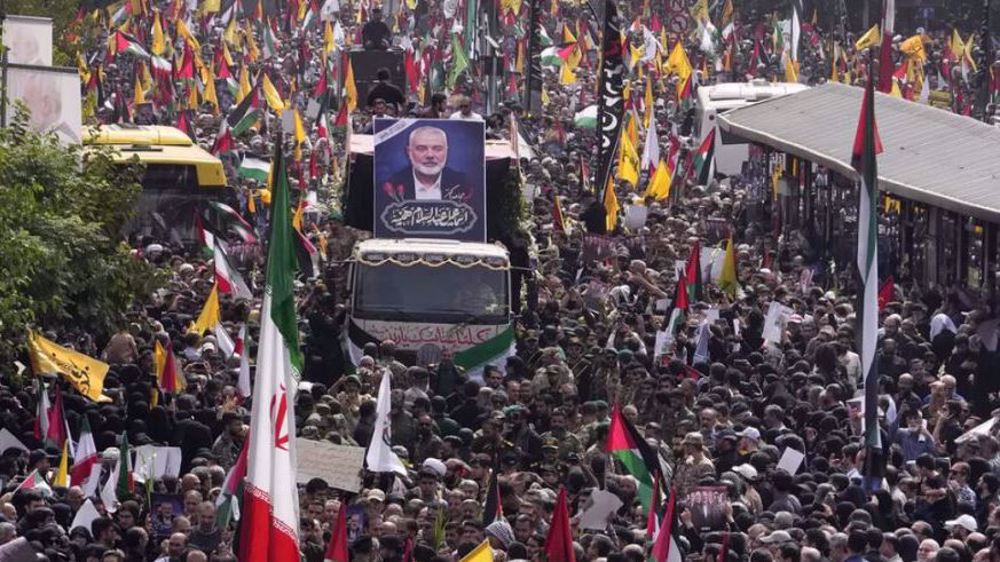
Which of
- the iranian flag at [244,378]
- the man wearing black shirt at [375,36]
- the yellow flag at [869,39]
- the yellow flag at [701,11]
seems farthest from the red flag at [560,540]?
the yellow flag at [701,11]

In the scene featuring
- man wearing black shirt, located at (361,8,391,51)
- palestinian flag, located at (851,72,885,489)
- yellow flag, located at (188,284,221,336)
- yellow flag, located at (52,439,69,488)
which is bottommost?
man wearing black shirt, located at (361,8,391,51)

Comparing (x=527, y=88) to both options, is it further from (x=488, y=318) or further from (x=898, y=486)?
(x=898, y=486)

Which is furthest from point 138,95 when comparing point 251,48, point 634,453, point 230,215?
point 634,453

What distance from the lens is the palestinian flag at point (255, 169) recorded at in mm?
37719

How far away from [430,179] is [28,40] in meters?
5.05

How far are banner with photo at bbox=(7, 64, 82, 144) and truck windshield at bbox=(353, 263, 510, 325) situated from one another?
126 inches

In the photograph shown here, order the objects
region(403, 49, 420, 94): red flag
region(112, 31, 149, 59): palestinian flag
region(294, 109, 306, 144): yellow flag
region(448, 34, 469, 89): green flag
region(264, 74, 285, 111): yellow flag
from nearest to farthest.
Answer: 1. region(294, 109, 306, 144): yellow flag
2. region(264, 74, 285, 111): yellow flag
3. region(448, 34, 469, 89): green flag
4. region(112, 31, 149, 59): palestinian flag
5. region(403, 49, 420, 94): red flag

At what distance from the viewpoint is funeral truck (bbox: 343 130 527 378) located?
2677cm

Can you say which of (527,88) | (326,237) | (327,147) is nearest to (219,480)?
(326,237)

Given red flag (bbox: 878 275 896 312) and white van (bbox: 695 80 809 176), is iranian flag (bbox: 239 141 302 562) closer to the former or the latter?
red flag (bbox: 878 275 896 312)

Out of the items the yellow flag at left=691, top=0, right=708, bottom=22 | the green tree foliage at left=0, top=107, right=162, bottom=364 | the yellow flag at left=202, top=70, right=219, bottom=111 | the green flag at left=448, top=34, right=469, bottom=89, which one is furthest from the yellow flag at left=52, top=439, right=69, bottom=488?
the yellow flag at left=691, top=0, right=708, bottom=22

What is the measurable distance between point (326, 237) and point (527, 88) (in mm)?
20520

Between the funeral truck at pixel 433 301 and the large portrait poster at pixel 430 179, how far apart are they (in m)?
0.83

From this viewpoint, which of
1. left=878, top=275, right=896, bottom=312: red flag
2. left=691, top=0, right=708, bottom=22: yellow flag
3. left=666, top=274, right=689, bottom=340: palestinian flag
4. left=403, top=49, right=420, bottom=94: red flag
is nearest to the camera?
left=666, top=274, right=689, bottom=340: palestinian flag
